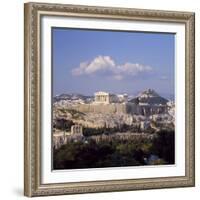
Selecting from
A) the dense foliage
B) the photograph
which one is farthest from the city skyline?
the dense foliage

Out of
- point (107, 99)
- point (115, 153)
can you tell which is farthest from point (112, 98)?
point (115, 153)

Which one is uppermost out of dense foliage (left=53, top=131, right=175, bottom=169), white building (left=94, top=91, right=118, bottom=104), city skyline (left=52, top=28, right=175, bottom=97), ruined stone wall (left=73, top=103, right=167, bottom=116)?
city skyline (left=52, top=28, right=175, bottom=97)

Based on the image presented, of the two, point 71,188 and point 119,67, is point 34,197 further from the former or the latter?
point 119,67

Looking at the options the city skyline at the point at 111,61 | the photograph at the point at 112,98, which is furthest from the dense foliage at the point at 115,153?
the city skyline at the point at 111,61

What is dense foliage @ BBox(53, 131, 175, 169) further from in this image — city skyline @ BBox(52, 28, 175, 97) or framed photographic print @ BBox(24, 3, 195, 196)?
city skyline @ BBox(52, 28, 175, 97)

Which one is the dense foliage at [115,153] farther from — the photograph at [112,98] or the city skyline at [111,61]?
the city skyline at [111,61]

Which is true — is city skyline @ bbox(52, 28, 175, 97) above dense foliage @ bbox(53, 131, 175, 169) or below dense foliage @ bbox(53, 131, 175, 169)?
above
